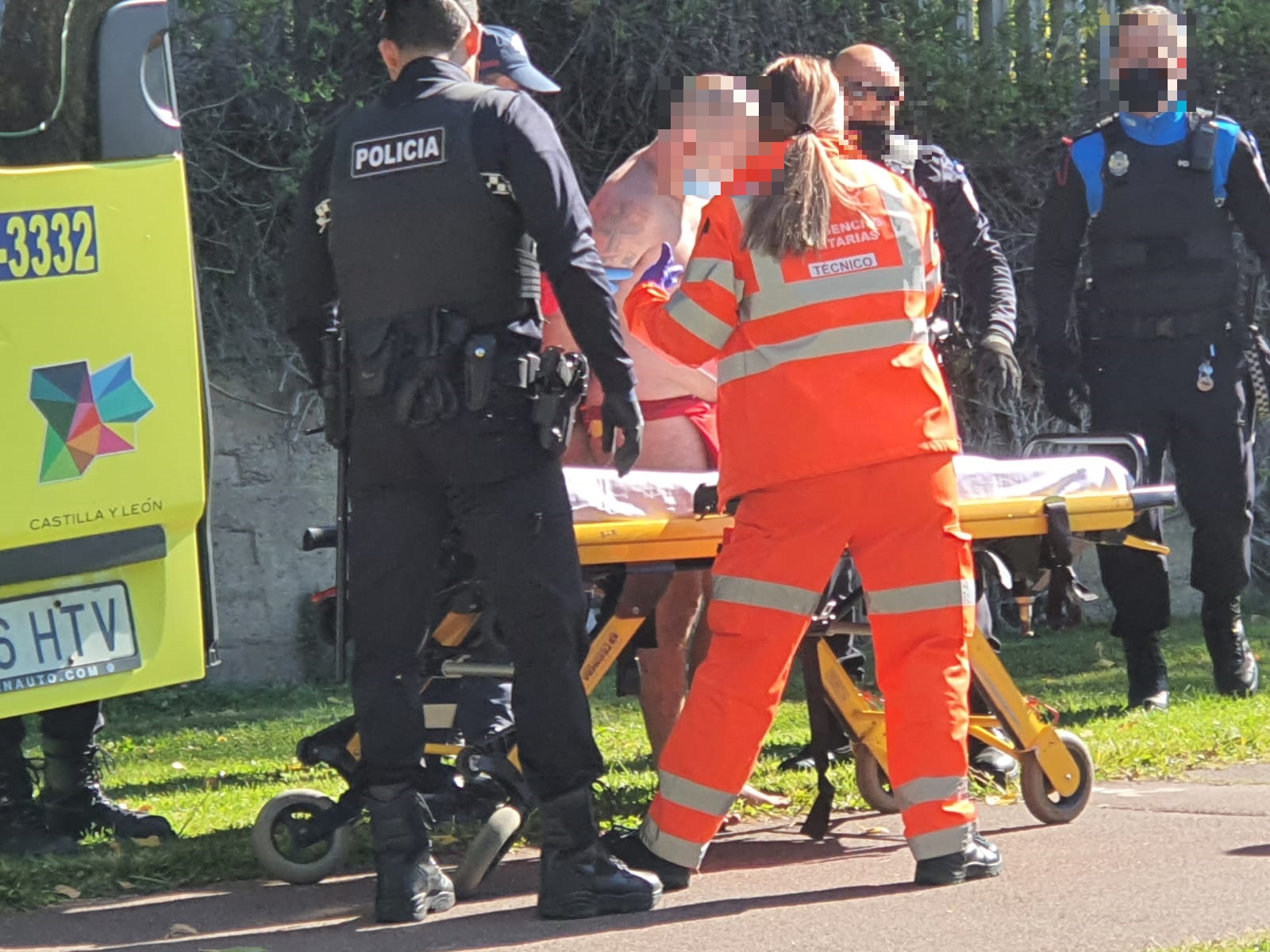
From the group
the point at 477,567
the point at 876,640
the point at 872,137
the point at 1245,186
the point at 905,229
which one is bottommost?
the point at 876,640

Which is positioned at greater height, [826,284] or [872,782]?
[826,284]

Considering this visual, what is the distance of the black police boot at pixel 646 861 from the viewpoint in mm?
4168

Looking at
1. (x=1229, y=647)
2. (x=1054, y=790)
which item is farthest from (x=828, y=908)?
(x=1229, y=647)

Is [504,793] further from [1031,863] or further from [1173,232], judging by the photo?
[1173,232]

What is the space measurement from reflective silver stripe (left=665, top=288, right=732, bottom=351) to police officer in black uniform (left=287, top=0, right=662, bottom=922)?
0.26 metres

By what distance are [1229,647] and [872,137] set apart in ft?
8.48

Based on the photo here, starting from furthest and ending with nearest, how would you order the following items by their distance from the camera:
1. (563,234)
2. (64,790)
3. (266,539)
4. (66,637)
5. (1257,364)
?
(266,539) < (1257,364) < (64,790) < (66,637) < (563,234)

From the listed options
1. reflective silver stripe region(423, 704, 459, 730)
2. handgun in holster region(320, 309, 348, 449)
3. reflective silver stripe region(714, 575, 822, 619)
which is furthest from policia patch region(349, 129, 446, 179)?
reflective silver stripe region(423, 704, 459, 730)

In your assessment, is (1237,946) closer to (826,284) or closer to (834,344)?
(834,344)

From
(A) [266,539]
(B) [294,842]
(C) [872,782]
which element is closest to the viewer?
(B) [294,842]

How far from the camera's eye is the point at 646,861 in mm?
4195

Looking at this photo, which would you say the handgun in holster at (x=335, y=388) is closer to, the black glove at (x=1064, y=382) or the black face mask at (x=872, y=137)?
the black face mask at (x=872, y=137)

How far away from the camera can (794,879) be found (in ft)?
14.2

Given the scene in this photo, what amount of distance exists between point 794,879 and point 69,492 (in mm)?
1815
